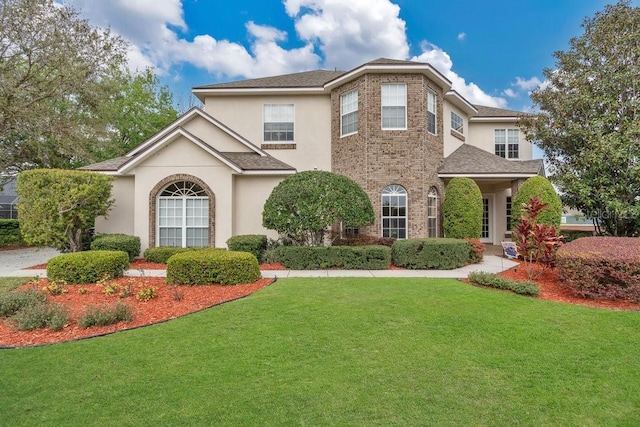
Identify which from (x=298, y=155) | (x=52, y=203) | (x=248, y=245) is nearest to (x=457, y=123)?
(x=298, y=155)

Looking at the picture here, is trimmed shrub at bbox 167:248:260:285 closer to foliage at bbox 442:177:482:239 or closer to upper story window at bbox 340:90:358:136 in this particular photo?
upper story window at bbox 340:90:358:136

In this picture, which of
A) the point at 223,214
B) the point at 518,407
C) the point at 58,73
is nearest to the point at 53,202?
the point at 223,214

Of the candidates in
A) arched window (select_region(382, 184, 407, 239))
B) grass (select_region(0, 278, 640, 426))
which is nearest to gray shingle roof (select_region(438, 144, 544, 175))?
arched window (select_region(382, 184, 407, 239))

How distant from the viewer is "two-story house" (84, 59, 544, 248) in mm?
13031

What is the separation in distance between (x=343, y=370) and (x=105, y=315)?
14.9ft

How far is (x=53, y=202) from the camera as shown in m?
11.1

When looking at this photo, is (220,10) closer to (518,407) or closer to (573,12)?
(573,12)

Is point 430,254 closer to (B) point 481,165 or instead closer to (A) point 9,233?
(B) point 481,165

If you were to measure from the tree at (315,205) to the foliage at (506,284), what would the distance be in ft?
13.4

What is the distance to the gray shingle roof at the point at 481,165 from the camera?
14.5m

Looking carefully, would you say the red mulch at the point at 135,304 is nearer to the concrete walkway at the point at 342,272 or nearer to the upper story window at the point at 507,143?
the concrete walkway at the point at 342,272

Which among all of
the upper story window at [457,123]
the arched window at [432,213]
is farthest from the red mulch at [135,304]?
the upper story window at [457,123]

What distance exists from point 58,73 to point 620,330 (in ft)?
73.9

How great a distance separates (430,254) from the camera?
439 inches
